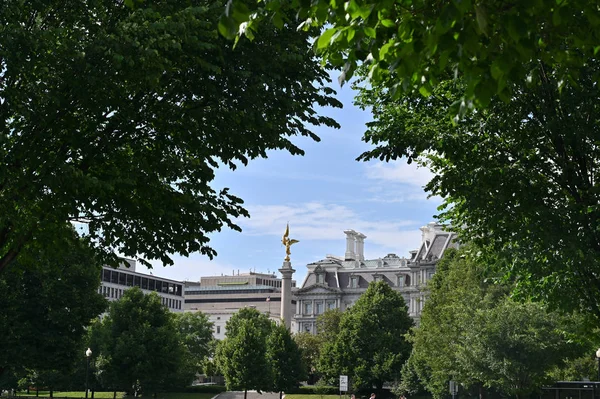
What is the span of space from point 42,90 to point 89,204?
9.97 feet

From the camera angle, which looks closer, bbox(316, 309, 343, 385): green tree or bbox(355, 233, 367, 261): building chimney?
bbox(316, 309, 343, 385): green tree

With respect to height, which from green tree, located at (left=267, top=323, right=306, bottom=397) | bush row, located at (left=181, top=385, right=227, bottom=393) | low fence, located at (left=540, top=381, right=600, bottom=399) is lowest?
bush row, located at (left=181, top=385, right=227, bottom=393)

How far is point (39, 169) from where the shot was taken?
17203 millimetres

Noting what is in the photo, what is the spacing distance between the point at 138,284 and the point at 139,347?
7763 cm

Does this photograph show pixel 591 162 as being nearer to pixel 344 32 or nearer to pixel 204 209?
pixel 204 209

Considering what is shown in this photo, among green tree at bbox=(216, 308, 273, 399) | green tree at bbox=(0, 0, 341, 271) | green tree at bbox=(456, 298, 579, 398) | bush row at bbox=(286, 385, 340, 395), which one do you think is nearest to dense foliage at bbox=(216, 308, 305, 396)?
green tree at bbox=(216, 308, 273, 399)

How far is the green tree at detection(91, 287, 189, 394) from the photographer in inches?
2778

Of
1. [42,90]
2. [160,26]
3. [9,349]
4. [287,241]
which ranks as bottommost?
[9,349]

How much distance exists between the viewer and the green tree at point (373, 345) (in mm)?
86938

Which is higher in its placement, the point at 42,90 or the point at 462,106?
the point at 42,90

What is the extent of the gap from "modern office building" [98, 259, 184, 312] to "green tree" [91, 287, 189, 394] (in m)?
52.3

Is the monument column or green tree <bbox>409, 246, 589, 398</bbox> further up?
the monument column

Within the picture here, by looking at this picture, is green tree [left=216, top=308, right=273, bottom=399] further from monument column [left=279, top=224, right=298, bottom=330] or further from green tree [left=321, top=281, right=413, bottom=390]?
monument column [left=279, top=224, right=298, bottom=330]

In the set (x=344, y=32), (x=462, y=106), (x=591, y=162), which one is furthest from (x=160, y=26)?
(x=591, y=162)
